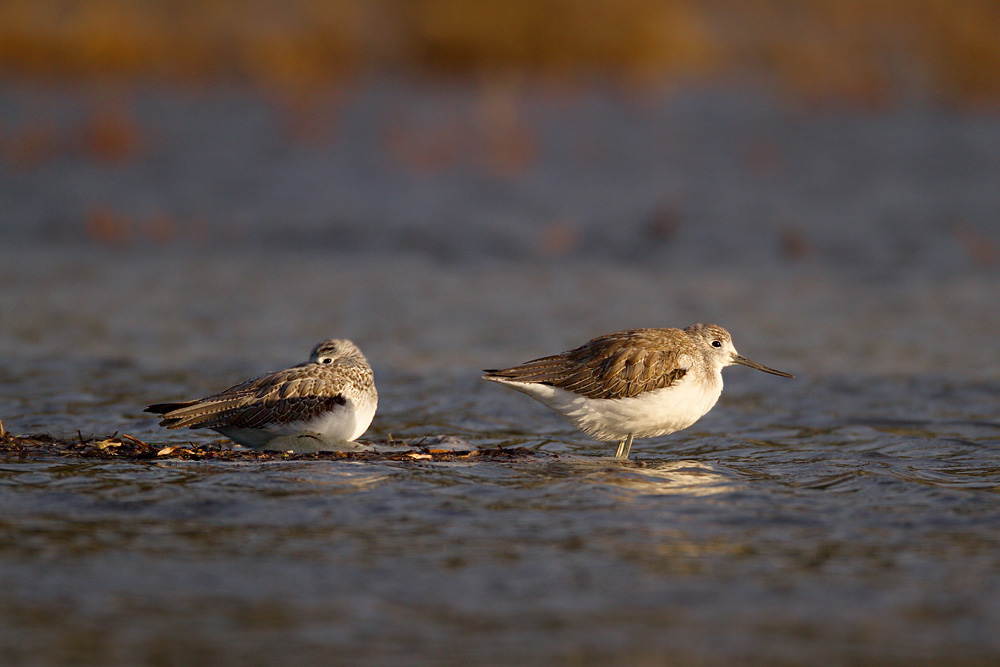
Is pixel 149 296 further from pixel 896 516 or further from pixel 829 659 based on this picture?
pixel 829 659

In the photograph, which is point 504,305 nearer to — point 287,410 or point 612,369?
point 612,369

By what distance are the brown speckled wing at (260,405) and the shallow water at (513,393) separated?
0.72 meters

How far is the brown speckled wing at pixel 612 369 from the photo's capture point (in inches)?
372

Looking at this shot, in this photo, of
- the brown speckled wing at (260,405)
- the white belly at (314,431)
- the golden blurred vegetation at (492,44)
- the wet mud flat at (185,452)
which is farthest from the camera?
the golden blurred vegetation at (492,44)

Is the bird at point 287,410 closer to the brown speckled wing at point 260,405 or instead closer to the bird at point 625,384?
the brown speckled wing at point 260,405

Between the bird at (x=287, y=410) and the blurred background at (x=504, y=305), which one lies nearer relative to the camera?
the blurred background at (x=504, y=305)

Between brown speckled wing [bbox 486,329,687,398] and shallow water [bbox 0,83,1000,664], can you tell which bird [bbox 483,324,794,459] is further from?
shallow water [bbox 0,83,1000,664]

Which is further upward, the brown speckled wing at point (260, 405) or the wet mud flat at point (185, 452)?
the brown speckled wing at point (260, 405)

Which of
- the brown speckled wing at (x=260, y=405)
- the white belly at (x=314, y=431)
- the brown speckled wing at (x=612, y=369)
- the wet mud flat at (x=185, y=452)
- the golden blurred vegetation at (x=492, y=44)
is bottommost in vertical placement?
the wet mud flat at (x=185, y=452)

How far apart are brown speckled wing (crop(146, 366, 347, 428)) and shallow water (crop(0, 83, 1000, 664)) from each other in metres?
0.72

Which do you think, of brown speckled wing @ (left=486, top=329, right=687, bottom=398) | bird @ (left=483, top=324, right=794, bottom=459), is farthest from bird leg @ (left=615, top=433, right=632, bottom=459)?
brown speckled wing @ (left=486, top=329, right=687, bottom=398)

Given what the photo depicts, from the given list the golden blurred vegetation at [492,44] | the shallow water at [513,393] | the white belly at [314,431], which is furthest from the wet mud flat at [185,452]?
the golden blurred vegetation at [492,44]

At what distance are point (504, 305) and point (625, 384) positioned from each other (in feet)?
21.2

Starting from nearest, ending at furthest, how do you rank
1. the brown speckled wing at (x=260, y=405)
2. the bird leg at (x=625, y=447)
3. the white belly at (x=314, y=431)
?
the brown speckled wing at (x=260, y=405), the white belly at (x=314, y=431), the bird leg at (x=625, y=447)
